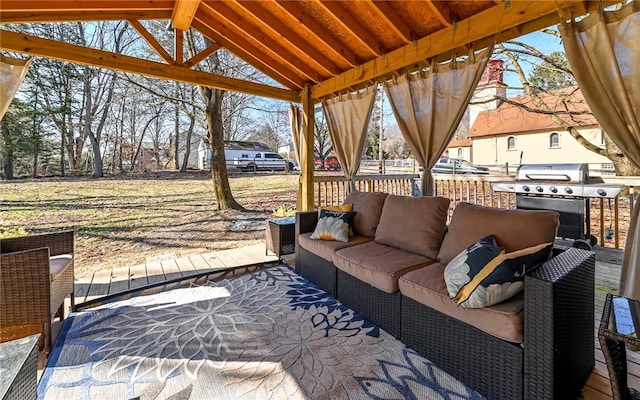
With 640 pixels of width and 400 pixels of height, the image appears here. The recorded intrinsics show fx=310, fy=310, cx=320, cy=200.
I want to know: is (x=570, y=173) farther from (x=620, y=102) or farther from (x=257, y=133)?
(x=257, y=133)

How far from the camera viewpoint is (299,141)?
16.6 feet

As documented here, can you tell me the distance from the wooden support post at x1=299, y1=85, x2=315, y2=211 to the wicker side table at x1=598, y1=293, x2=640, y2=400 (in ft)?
11.8

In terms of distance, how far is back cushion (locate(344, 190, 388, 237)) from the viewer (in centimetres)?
318

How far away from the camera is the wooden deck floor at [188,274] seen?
8.83 ft

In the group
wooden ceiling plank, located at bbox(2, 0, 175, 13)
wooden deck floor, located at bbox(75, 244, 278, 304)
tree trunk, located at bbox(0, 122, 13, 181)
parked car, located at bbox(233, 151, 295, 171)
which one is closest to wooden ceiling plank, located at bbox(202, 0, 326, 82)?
wooden ceiling plank, located at bbox(2, 0, 175, 13)

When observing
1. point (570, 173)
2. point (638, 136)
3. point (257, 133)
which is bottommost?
point (570, 173)

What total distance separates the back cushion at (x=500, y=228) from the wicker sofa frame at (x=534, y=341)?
17 centimetres

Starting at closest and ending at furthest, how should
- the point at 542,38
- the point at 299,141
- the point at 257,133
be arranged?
the point at 299,141, the point at 542,38, the point at 257,133

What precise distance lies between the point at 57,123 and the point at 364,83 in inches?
262

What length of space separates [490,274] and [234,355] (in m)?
1.66

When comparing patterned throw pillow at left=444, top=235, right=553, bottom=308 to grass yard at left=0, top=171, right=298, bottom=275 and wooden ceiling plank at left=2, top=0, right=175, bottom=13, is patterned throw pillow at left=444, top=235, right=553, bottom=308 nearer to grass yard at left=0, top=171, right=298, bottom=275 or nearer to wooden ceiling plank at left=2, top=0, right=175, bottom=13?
wooden ceiling plank at left=2, top=0, right=175, bottom=13

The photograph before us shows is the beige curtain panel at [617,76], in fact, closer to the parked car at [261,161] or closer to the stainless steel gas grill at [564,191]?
the stainless steel gas grill at [564,191]

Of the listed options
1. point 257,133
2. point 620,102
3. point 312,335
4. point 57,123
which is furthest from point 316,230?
point 257,133

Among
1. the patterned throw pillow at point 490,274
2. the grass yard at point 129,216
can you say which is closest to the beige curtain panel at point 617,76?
the patterned throw pillow at point 490,274
